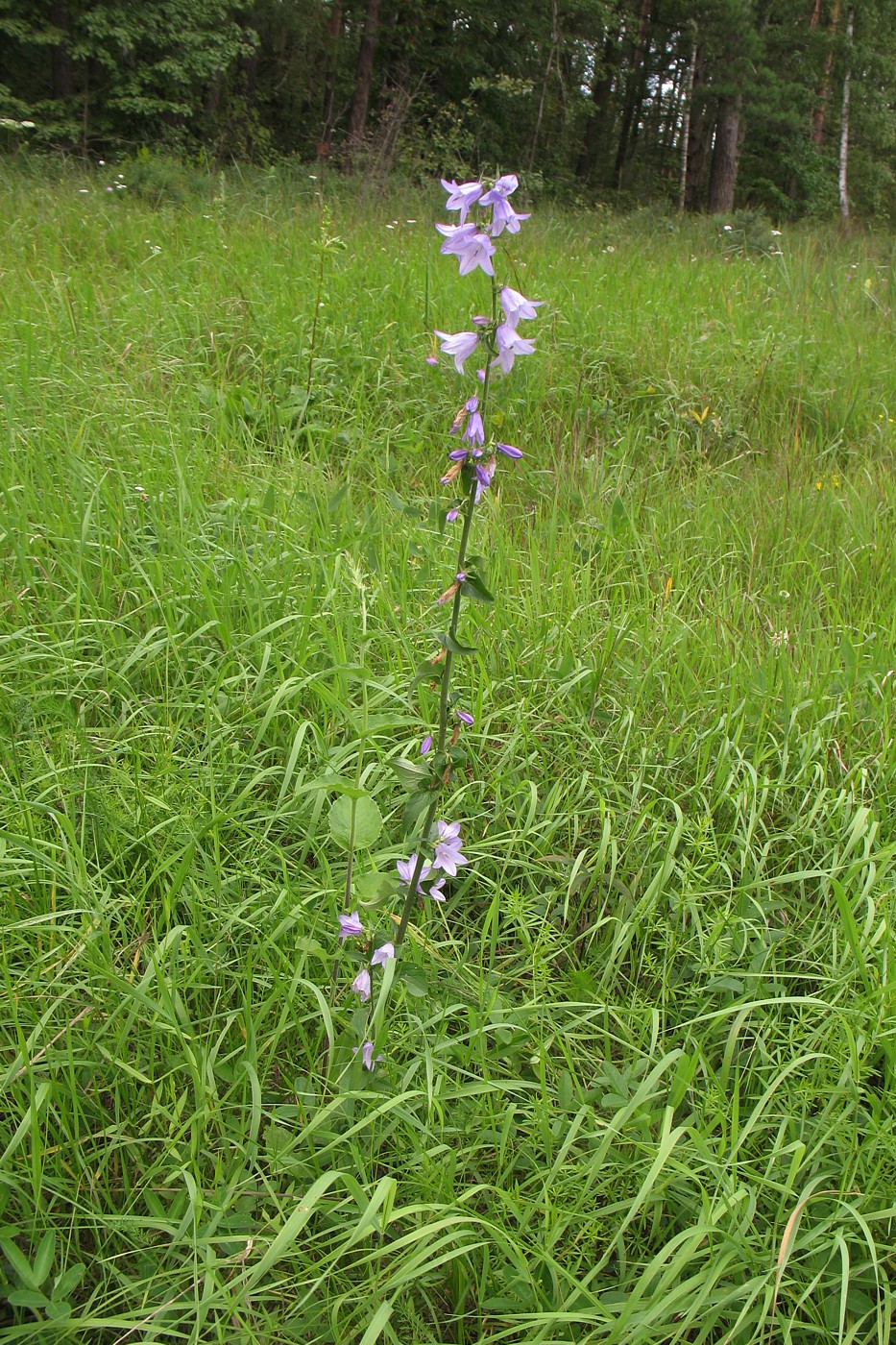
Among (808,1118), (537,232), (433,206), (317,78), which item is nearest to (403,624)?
(808,1118)

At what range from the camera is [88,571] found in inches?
96.3

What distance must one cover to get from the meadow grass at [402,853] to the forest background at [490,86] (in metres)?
7.42

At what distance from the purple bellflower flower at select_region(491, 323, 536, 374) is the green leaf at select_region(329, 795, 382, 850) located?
0.68 m

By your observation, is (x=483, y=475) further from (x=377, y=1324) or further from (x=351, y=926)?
(x=377, y=1324)

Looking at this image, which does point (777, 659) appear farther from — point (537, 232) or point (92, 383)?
point (537, 232)

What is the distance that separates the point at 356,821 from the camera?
4.69 feet

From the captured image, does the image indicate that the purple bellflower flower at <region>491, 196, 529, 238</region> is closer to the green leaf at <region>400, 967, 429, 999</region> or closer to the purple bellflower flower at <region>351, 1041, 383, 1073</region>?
the green leaf at <region>400, 967, 429, 999</region>

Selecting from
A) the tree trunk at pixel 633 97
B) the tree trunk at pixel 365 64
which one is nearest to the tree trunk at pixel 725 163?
the tree trunk at pixel 365 64

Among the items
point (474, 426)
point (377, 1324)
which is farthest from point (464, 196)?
point (377, 1324)

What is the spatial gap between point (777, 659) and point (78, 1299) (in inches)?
82.2

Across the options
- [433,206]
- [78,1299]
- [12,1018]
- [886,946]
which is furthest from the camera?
[433,206]

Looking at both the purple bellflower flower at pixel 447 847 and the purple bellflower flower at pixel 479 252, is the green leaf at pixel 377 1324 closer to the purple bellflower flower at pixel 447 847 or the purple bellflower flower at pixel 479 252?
the purple bellflower flower at pixel 447 847

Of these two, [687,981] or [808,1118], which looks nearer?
[808,1118]

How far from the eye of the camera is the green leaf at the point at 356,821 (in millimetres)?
1429
